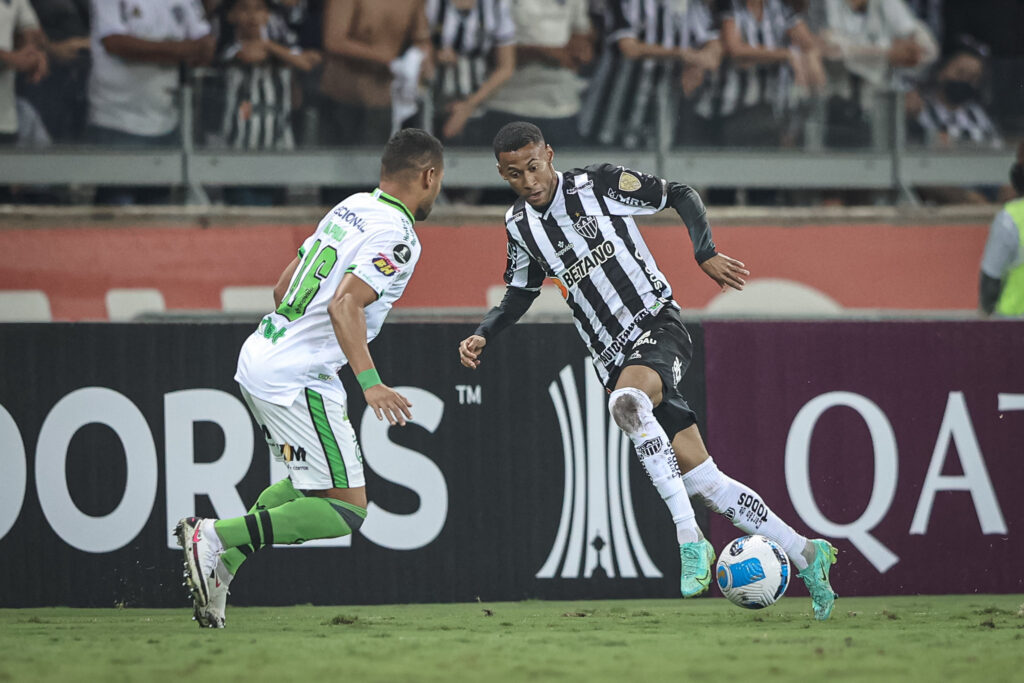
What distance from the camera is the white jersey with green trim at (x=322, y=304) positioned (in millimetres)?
6266

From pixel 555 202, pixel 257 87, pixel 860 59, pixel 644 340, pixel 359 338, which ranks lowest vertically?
pixel 644 340

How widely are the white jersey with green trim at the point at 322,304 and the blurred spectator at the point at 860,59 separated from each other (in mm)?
6308

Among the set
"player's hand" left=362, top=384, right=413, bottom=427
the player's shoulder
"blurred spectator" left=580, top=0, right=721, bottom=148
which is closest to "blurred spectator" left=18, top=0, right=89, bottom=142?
"blurred spectator" left=580, top=0, right=721, bottom=148

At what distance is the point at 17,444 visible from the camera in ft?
26.3

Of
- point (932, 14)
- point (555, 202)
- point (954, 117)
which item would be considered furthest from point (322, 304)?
point (932, 14)

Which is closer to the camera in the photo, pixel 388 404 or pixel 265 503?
pixel 388 404

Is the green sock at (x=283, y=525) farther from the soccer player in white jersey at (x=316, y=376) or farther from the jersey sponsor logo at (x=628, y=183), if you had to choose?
the jersey sponsor logo at (x=628, y=183)

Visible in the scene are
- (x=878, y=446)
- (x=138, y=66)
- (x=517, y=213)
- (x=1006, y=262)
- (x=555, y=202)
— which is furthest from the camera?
(x=138, y=66)

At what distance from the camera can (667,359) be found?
6723 mm

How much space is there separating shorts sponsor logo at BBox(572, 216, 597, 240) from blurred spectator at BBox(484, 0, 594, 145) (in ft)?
13.6

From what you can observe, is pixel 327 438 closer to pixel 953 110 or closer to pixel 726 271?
pixel 726 271

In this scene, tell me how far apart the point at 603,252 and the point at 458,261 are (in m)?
4.05

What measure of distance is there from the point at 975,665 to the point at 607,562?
350cm

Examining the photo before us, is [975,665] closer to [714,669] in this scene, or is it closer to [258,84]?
[714,669]
